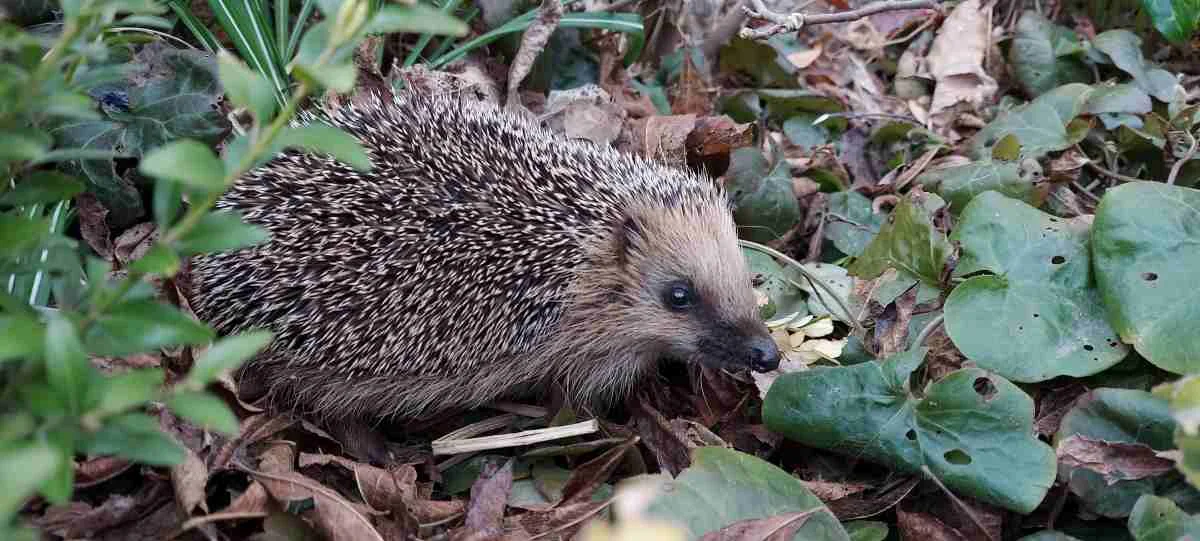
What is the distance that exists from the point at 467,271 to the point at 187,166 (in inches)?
67.1

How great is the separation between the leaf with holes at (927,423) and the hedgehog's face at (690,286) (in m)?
0.37

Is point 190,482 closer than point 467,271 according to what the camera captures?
Yes

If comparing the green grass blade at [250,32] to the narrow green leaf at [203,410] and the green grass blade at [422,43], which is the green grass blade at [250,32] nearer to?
the green grass blade at [422,43]

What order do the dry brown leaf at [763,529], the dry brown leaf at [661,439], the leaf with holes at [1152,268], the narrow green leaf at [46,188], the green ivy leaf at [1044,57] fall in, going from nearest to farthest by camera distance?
the narrow green leaf at [46,188] < the dry brown leaf at [763,529] < the leaf with holes at [1152,268] < the dry brown leaf at [661,439] < the green ivy leaf at [1044,57]

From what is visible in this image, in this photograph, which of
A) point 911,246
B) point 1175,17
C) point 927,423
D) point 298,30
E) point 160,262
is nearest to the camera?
point 160,262

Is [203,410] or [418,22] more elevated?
[418,22]

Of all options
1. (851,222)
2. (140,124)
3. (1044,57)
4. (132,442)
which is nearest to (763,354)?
(851,222)

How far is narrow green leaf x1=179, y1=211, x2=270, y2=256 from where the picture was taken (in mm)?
1899

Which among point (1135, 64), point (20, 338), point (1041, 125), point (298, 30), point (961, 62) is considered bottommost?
point (961, 62)

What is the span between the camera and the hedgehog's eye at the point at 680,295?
3707mm

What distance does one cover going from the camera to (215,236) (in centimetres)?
191

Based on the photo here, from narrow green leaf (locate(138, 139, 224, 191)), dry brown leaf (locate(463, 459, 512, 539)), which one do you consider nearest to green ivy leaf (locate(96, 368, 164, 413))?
narrow green leaf (locate(138, 139, 224, 191))

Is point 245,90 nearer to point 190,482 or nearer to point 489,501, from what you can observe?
point 190,482

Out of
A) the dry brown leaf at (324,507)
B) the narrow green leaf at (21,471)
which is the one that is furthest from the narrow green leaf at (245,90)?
the dry brown leaf at (324,507)
